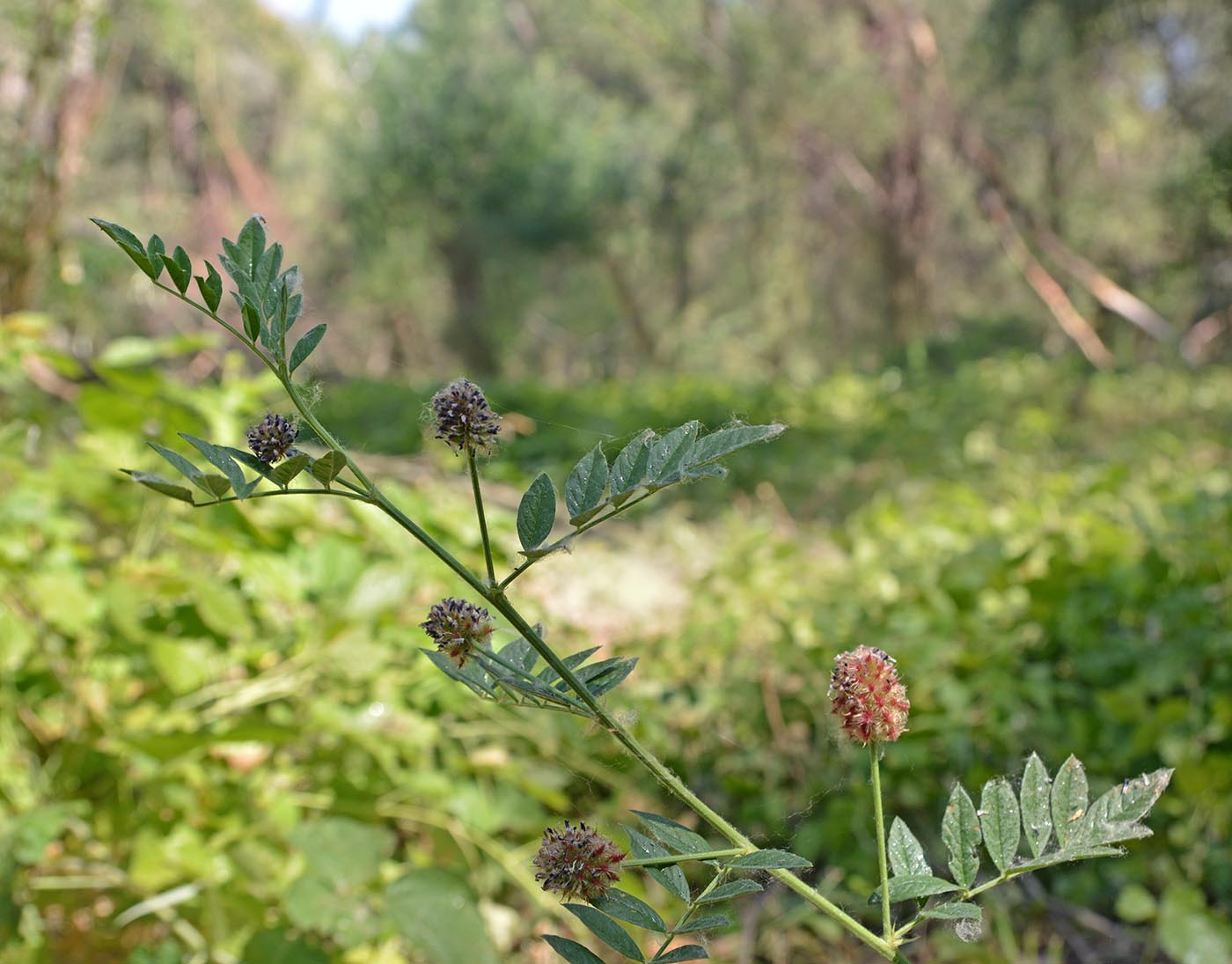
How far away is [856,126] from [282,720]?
11838 mm

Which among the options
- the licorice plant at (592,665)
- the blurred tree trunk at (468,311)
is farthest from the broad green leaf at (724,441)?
the blurred tree trunk at (468,311)

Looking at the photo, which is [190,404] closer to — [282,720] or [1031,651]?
[282,720]

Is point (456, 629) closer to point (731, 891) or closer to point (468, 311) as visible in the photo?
point (731, 891)

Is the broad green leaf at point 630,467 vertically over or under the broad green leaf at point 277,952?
under

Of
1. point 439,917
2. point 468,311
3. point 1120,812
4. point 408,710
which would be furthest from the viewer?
point 468,311

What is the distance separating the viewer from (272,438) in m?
0.33

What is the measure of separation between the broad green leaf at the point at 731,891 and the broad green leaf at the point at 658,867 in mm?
18

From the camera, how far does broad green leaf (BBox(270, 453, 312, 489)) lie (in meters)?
0.32

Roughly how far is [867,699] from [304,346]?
0.73ft

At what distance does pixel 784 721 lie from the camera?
6.15ft

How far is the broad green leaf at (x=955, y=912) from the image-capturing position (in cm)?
33

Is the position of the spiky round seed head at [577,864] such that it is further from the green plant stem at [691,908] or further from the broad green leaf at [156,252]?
the broad green leaf at [156,252]

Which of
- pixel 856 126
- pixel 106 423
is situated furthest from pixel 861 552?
pixel 856 126

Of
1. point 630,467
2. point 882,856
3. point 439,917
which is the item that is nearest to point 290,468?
point 630,467
